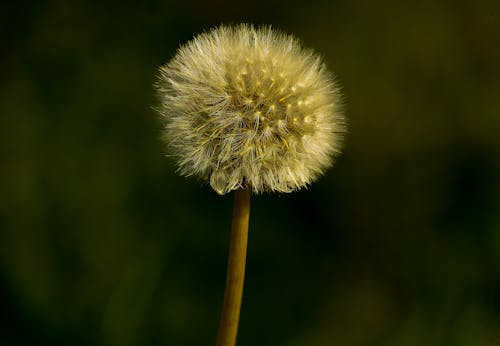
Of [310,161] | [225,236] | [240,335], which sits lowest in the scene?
[240,335]

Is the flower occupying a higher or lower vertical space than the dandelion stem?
higher

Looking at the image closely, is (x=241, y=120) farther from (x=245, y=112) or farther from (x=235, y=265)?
(x=235, y=265)

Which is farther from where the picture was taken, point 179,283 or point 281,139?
point 179,283

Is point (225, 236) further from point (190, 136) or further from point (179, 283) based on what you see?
point (190, 136)

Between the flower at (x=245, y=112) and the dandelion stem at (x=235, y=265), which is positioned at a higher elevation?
the flower at (x=245, y=112)

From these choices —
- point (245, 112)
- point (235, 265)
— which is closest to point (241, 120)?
point (245, 112)
